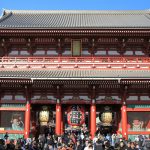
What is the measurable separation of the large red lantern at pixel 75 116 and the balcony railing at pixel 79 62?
3.14 m

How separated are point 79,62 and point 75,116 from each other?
3.96 metres

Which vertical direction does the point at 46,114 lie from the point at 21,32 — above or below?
below

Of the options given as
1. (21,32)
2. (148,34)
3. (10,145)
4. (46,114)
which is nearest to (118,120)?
(46,114)

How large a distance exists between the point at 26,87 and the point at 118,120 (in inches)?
276

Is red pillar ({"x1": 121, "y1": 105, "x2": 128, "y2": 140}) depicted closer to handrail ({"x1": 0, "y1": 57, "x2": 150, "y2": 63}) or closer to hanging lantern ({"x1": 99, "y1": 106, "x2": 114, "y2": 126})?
hanging lantern ({"x1": 99, "y1": 106, "x2": 114, "y2": 126})

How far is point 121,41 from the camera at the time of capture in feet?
75.0

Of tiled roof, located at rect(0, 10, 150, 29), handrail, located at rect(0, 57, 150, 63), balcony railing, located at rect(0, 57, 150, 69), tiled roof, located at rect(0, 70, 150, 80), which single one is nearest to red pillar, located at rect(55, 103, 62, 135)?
tiled roof, located at rect(0, 70, 150, 80)

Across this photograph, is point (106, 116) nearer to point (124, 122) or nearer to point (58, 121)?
point (124, 122)

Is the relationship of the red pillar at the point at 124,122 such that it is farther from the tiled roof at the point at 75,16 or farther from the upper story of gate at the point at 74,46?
the tiled roof at the point at 75,16

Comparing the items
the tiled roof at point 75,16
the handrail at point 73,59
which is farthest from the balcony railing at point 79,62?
the tiled roof at point 75,16

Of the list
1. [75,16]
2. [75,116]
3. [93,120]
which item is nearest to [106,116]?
[93,120]

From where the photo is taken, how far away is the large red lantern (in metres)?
21.3

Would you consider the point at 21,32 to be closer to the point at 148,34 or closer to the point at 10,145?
the point at 148,34

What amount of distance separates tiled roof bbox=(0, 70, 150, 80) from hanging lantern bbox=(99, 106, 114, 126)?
259 centimetres
